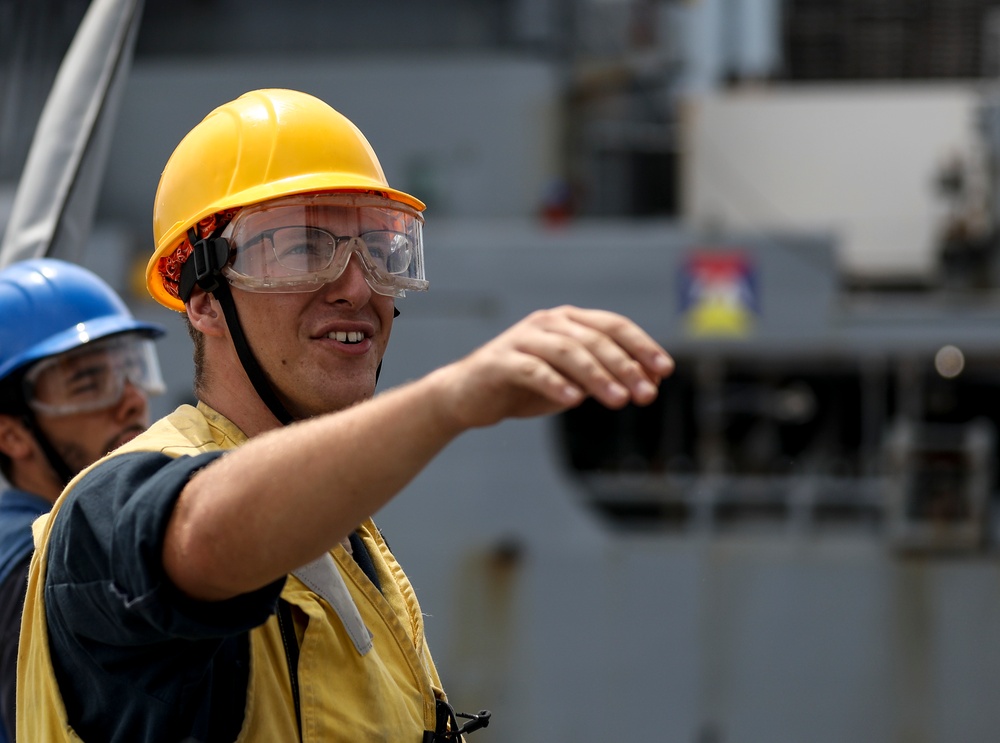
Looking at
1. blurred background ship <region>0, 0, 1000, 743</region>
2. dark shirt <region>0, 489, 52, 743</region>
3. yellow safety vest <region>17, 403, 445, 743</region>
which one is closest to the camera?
yellow safety vest <region>17, 403, 445, 743</region>

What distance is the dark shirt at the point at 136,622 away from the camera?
125cm

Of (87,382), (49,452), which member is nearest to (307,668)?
(49,452)

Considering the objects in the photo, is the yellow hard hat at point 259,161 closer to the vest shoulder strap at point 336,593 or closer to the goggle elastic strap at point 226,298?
the goggle elastic strap at point 226,298

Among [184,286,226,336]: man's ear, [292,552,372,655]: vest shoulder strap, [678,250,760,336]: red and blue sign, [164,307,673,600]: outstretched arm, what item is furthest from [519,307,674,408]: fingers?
[678,250,760,336]: red and blue sign

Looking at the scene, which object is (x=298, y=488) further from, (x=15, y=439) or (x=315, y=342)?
(x=15, y=439)

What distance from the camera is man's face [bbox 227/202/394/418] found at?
1.57 metres

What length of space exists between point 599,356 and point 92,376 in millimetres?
2011

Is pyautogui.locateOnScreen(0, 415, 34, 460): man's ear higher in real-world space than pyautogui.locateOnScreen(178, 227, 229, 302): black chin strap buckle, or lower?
lower

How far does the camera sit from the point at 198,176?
165 centimetres

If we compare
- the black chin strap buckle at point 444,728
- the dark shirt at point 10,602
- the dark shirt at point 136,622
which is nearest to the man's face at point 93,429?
the dark shirt at point 10,602

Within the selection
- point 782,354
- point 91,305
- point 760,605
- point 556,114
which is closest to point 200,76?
point 556,114

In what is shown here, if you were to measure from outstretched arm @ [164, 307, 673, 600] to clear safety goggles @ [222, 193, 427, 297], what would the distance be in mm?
354

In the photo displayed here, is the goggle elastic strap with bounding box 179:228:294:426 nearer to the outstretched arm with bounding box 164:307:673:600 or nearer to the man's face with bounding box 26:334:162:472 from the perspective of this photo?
the outstretched arm with bounding box 164:307:673:600

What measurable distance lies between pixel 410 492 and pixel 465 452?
0.47 m
